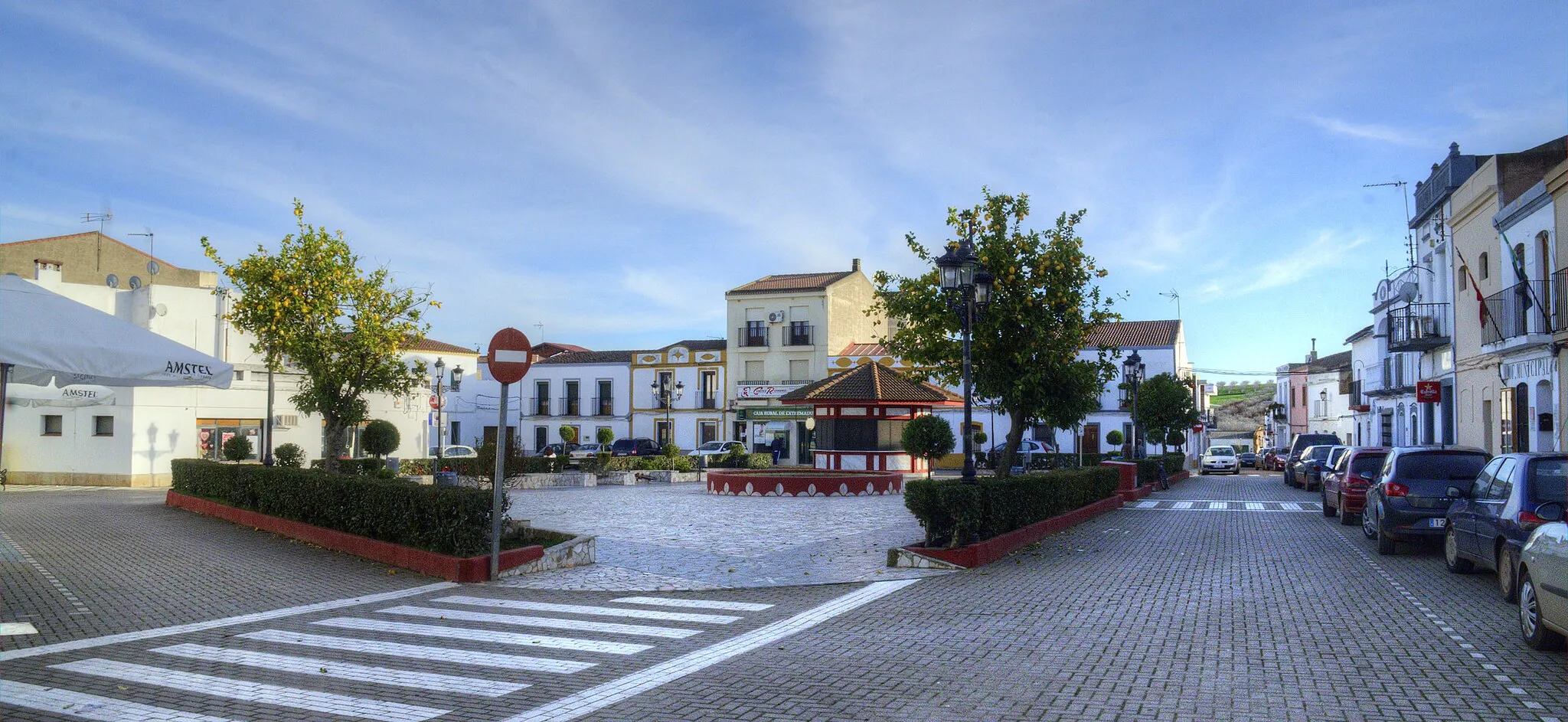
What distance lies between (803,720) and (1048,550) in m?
9.10

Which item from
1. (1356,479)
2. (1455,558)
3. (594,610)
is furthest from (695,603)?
(1356,479)

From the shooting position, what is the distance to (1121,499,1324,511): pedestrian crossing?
22.4 metres

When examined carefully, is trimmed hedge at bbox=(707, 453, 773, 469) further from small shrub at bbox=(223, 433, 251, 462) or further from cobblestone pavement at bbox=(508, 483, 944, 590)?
small shrub at bbox=(223, 433, 251, 462)

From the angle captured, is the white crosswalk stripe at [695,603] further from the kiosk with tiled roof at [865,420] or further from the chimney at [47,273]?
the chimney at [47,273]

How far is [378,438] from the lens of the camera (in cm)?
3384

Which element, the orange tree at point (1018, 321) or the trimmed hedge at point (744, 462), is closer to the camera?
the orange tree at point (1018, 321)

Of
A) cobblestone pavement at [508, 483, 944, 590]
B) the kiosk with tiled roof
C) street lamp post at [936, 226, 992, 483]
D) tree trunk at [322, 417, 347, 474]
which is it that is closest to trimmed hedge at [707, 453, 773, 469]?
the kiosk with tiled roof

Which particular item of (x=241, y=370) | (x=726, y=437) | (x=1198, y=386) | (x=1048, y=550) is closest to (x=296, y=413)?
(x=241, y=370)

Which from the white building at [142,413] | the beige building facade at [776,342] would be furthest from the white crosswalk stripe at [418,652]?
Result: the beige building facade at [776,342]

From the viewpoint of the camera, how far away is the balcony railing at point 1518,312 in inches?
779

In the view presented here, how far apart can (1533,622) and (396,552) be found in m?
11.1

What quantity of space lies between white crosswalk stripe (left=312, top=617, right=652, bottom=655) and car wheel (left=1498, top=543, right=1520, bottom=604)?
7.79 m

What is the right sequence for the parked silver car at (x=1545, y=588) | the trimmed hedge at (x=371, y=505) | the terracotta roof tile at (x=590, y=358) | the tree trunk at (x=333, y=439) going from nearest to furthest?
the parked silver car at (x=1545, y=588)
the trimmed hedge at (x=371, y=505)
the tree trunk at (x=333, y=439)
the terracotta roof tile at (x=590, y=358)

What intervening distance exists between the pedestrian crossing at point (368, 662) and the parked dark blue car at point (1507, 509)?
22.6 feet
